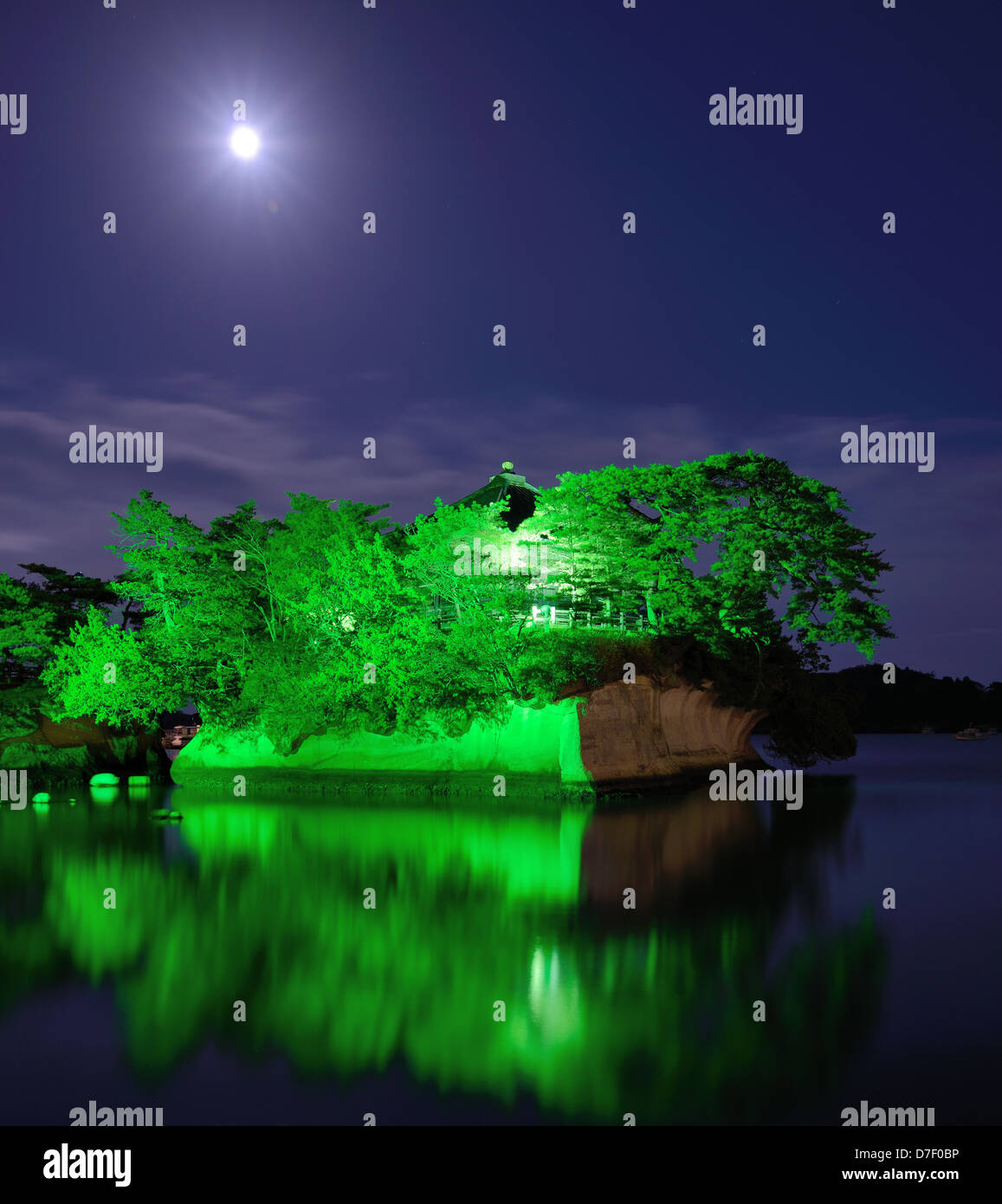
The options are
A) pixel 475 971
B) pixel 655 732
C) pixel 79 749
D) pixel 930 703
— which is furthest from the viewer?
pixel 930 703

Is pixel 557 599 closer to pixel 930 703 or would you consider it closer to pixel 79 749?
pixel 79 749

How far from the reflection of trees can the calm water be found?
47mm

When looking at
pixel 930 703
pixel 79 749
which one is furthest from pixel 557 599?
pixel 930 703

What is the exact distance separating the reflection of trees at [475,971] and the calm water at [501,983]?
0.05 meters

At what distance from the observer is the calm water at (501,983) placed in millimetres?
7879

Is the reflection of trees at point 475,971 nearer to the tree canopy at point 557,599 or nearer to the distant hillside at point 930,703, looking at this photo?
the tree canopy at point 557,599

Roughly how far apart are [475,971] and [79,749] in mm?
48727

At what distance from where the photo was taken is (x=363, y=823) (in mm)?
28609

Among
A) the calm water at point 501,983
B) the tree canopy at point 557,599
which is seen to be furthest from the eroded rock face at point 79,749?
the calm water at point 501,983

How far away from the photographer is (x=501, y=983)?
10.8 meters

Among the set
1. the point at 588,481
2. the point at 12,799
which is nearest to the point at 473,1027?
the point at 588,481
